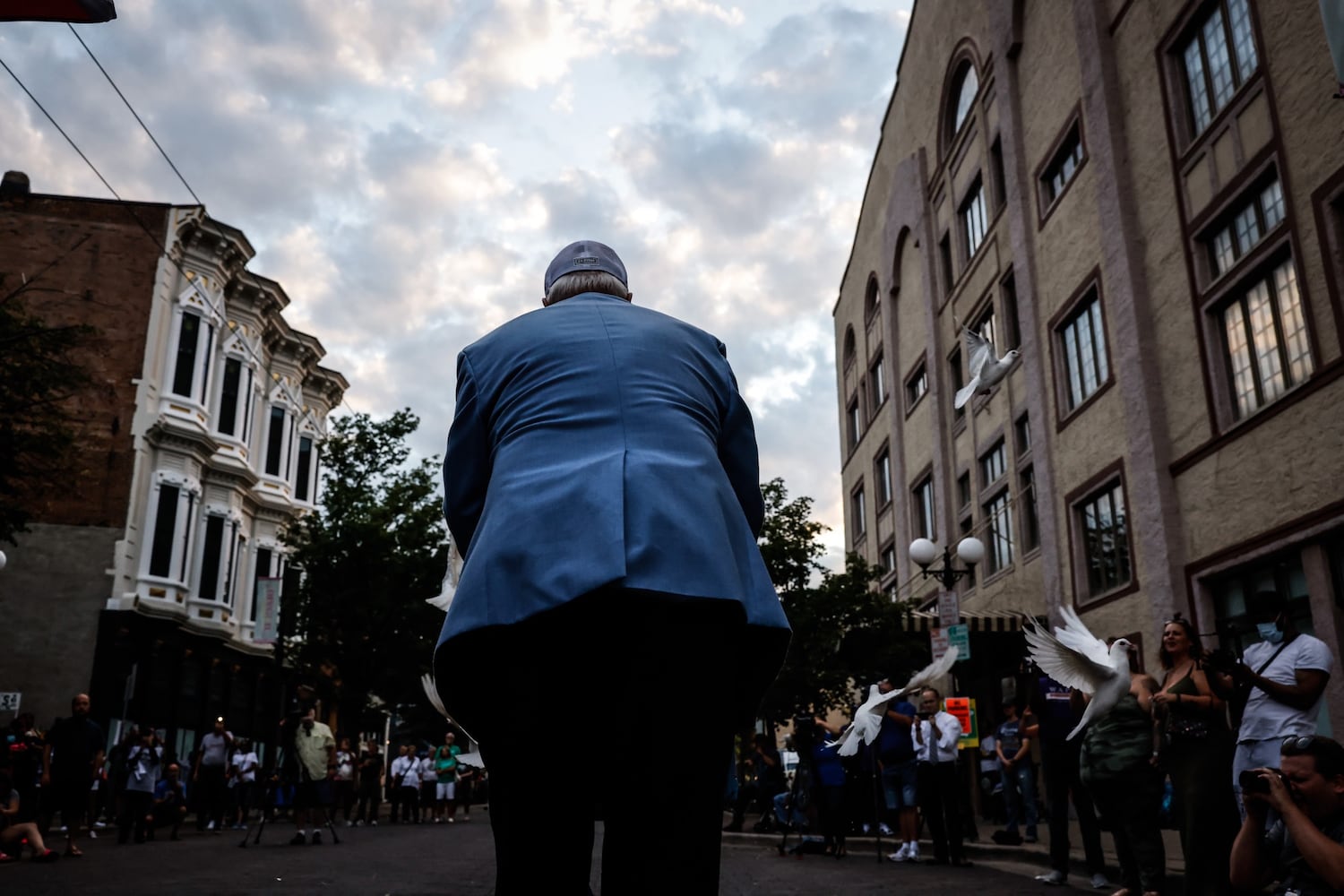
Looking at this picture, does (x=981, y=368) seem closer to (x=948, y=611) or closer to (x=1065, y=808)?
(x=948, y=611)

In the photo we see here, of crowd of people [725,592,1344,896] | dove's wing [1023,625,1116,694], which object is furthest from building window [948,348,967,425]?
dove's wing [1023,625,1116,694]

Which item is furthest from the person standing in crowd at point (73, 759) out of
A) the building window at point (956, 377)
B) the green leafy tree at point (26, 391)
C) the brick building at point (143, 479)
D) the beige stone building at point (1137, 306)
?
the building window at point (956, 377)

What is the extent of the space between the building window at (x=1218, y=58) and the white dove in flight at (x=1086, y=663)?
10.5 m

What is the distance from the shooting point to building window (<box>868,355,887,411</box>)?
38.3 m

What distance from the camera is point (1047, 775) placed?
9875 mm

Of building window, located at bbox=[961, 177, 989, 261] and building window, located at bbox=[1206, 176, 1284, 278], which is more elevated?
building window, located at bbox=[961, 177, 989, 261]

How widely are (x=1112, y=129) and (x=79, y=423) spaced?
26448mm

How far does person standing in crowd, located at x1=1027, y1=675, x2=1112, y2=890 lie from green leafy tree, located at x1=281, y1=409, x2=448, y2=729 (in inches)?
932

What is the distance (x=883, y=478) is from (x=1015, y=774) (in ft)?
76.6

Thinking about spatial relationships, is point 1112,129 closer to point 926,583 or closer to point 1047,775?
point 1047,775

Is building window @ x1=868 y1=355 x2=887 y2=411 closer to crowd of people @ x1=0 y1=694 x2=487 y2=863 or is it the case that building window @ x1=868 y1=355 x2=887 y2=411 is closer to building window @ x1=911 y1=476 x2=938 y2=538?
building window @ x1=911 y1=476 x2=938 y2=538

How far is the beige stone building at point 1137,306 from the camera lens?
→ 547 inches

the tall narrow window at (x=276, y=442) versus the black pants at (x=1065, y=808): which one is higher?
the tall narrow window at (x=276, y=442)

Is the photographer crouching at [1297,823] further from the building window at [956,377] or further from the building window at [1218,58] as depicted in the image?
the building window at [956,377]
